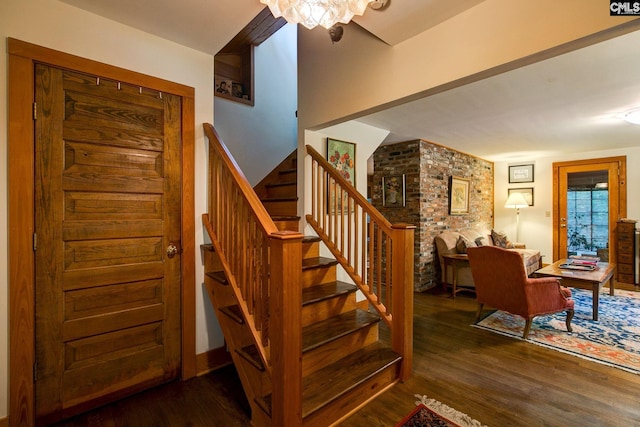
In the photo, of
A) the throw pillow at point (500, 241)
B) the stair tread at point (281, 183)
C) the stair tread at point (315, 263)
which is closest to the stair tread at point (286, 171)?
the stair tread at point (281, 183)

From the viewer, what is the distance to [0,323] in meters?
1.57

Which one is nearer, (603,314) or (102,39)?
(102,39)

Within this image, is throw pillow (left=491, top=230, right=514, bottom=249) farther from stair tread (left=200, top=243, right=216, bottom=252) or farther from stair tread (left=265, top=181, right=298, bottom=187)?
stair tread (left=200, top=243, right=216, bottom=252)

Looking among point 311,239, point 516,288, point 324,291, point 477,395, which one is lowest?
point 477,395

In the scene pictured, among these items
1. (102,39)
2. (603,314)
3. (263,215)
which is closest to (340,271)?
(263,215)

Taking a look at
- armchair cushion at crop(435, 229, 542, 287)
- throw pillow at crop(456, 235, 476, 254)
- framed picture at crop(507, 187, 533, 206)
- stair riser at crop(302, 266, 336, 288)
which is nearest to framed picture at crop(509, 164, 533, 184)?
framed picture at crop(507, 187, 533, 206)

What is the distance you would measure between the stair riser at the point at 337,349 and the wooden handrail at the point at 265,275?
15.1 inches

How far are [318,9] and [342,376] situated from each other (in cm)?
214

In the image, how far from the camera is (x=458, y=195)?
5.38 meters

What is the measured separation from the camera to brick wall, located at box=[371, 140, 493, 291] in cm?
458

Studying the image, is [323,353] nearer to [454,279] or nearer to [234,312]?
[234,312]

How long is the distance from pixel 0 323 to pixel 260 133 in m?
2.97

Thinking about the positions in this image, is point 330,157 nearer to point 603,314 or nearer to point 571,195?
point 603,314

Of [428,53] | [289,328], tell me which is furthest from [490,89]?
[289,328]
